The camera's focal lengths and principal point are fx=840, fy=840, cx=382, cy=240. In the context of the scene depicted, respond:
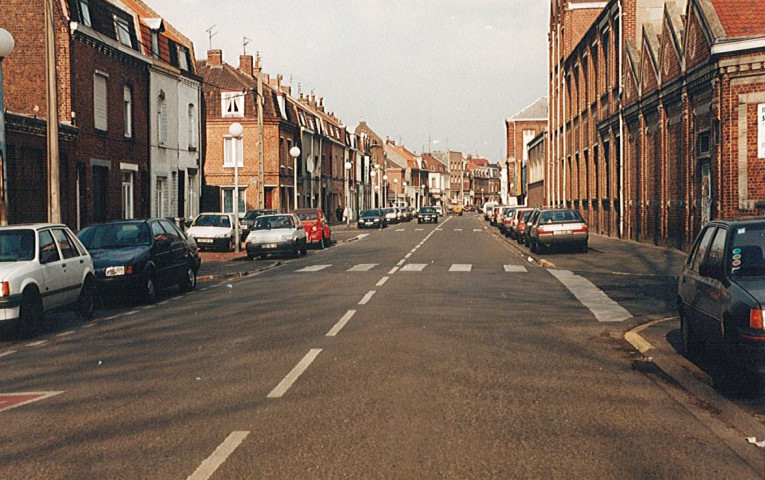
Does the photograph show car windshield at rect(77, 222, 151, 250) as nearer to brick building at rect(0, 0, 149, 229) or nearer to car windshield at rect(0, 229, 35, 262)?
car windshield at rect(0, 229, 35, 262)

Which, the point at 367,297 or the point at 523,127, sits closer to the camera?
the point at 367,297

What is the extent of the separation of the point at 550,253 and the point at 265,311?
18.1m

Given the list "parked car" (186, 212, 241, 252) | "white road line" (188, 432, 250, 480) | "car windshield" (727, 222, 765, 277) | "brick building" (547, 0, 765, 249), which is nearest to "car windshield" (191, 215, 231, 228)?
"parked car" (186, 212, 241, 252)

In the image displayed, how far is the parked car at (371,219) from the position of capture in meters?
62.4

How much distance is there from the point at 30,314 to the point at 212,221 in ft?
70.6

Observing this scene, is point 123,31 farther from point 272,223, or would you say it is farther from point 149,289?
point 149,289

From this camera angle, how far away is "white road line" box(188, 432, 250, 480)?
527 centimetres

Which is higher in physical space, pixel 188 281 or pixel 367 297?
pixel 188 281

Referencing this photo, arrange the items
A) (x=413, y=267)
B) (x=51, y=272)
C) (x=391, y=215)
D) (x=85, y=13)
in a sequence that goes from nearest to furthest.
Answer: (x=51, y=272) → (x=413, y=267) → (x=85, y=13) → (x=391, y=215)

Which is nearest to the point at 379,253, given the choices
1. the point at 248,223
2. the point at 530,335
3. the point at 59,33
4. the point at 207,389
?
the point at 248,223

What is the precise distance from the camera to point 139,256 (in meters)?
15.6

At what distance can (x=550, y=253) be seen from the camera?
3008 cm

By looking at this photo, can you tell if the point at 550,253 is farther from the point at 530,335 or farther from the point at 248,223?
the point at 530,335

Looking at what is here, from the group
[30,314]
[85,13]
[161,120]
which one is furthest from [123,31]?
[30,314]
